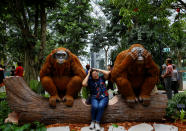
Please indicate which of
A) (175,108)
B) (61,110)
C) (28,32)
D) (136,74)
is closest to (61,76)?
(61,110)

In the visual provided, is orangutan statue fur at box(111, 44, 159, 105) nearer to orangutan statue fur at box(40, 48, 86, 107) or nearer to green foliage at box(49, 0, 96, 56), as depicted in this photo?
orangutan statue fur at box(40, 48, 86, 107)

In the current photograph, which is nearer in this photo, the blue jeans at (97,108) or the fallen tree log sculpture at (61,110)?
the blue jeans at (97,108)

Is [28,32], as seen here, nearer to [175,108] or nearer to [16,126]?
[16,126]

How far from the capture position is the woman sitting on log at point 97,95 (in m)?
3.29

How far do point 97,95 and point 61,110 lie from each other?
2.57 feet

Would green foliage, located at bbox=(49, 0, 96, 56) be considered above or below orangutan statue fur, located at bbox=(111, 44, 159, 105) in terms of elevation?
above

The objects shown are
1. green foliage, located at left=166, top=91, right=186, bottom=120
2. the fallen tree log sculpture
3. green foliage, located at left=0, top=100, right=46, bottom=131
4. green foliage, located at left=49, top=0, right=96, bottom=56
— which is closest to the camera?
green foliage, located at left=0, top=100, right=46, bottom=131

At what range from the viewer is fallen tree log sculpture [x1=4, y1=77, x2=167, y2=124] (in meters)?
3.41

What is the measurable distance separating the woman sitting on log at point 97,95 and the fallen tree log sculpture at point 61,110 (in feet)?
0.64

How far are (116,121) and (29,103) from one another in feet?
5.89

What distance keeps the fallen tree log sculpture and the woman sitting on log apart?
20 cm

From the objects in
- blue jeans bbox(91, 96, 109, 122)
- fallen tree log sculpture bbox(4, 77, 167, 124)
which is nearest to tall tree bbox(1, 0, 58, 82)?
fallen tree log sculpture bbox(4, 77, 167, 124)

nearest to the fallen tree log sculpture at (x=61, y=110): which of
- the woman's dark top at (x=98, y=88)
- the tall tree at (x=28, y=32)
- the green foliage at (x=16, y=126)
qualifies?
the green foliage at (x=16, y=126)

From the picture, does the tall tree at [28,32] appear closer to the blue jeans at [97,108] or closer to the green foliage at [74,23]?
the blue jeans at [97,108]
